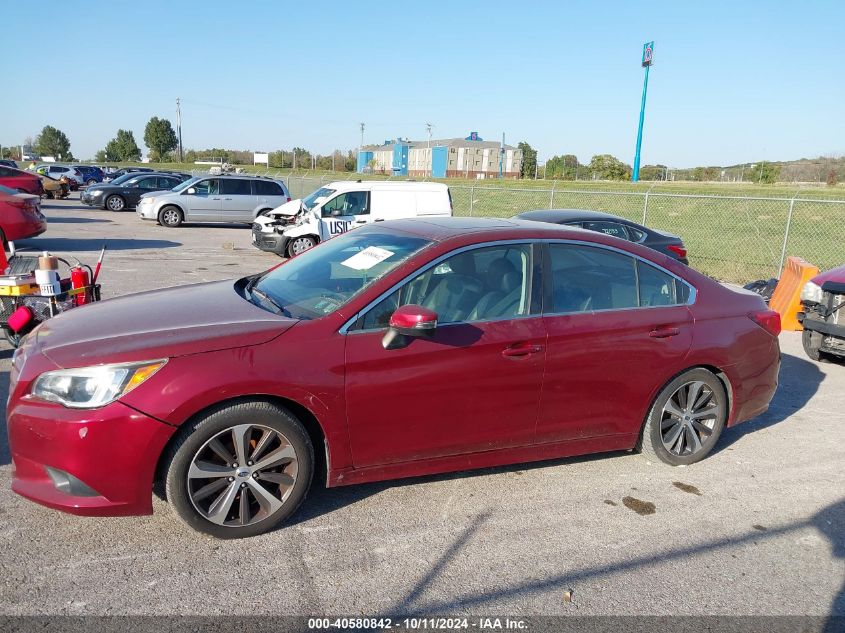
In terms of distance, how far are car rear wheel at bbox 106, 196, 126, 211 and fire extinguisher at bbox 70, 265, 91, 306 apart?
2378cm

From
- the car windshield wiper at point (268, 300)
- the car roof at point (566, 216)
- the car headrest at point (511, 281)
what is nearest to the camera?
the car windshield wiper at point (268, 300)

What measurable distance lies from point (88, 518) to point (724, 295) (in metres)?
4.32

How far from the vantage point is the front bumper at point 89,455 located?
10.6 feet

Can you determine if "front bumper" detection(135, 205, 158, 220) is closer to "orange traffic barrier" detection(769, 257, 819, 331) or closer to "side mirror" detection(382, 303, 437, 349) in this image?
"orange traffic barrier" detection(769, 257, 819, 331)

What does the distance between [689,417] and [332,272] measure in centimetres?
263

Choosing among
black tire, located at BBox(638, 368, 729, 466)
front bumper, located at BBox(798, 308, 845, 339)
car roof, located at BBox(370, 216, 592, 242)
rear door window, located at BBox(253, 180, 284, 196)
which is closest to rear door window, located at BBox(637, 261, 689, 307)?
car roof, located at BBox(370, 216, 592, 242)

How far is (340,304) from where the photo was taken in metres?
3.82

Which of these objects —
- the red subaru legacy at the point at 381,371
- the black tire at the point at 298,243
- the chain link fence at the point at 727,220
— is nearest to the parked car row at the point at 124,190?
the chain link fence at the point at 727,220

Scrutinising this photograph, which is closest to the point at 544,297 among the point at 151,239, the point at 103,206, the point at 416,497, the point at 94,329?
the point at 416,497

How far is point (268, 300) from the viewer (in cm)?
427

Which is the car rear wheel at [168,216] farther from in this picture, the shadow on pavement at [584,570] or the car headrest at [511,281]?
the shadow on pavement at [584,570]

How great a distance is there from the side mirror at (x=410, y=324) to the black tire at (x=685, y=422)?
6.33ft

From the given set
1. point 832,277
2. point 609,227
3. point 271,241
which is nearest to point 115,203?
point 271,241

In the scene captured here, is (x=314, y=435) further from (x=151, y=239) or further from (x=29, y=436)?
(x=151, y=239)
